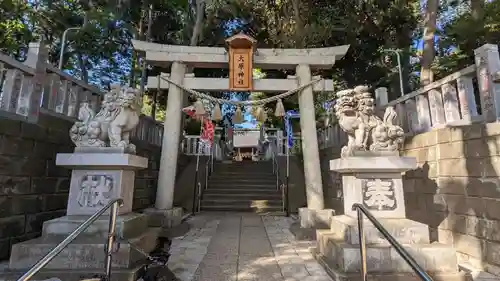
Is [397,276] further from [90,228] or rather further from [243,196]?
[243,196]

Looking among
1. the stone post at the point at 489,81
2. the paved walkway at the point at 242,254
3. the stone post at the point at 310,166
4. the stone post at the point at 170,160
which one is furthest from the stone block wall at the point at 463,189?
the stone post at the point at 170,160

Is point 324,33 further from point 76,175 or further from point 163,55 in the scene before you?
point 76,175

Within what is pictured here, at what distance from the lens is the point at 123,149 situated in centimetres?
407

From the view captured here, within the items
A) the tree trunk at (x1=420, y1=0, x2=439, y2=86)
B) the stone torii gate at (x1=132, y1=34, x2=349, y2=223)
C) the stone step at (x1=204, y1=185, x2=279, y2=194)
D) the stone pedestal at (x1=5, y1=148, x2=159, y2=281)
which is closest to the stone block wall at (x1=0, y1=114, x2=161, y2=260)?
the stone pedestal at (x1=5, y1=148, x2=159, y2=281)

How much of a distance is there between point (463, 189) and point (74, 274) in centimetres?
520

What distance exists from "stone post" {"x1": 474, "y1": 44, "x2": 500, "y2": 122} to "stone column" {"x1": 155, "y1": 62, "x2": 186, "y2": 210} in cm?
567

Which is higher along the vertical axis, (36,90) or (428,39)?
(428,39)

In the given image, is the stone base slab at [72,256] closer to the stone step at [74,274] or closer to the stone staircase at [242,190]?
the stone step at [74,274]

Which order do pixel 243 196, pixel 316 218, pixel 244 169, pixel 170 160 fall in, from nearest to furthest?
pixel 316 218 < pixel 170 160 < pixel 243 196 < pixel 244 169

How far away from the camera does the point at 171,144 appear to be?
273 inches

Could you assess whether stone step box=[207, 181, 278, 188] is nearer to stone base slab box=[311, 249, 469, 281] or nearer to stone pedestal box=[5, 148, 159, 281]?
stone pedestal box=[5, 148, 159, 281]

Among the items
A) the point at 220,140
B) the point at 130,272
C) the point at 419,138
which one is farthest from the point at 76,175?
the point at 220,140

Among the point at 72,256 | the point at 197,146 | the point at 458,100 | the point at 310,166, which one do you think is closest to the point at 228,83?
the point at 310,166

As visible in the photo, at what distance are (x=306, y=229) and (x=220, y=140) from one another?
11.1 m
